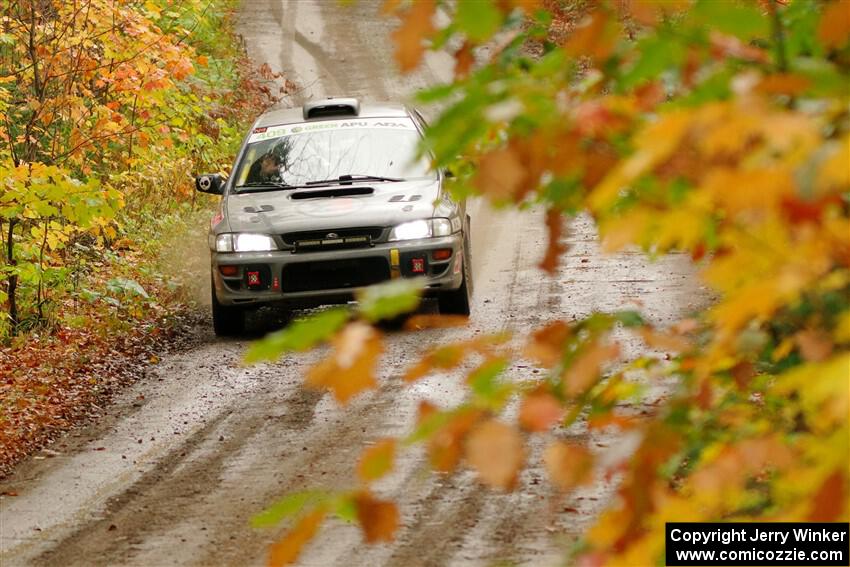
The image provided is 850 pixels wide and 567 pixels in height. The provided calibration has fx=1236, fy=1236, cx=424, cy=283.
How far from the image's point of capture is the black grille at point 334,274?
10127mm

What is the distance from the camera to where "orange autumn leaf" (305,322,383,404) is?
184cm

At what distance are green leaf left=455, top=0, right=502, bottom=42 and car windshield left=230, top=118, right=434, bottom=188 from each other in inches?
349

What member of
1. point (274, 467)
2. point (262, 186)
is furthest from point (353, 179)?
point (274, 467)

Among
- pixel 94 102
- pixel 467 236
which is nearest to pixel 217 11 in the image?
pixel 94 102

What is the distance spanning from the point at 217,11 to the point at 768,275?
2869cm

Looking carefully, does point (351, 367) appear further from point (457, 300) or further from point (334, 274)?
point (457, 300)

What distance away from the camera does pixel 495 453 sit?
1.82 meters

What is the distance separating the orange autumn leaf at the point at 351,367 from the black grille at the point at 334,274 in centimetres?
816

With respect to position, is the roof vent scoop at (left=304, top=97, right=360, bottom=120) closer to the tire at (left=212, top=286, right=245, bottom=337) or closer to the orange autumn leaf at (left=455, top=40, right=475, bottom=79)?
the tire at (left=212, top=286, right=245, bottom=337)

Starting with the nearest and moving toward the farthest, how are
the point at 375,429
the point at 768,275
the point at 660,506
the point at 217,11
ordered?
the point at 768,275 → the point at 660,506 → the point at 375,429 → the point at 217,11

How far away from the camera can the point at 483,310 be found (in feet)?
36.1

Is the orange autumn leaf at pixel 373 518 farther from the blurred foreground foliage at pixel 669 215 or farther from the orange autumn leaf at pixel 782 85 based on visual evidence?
the orange autumn leaf at pixel 782 85

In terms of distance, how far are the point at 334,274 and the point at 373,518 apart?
8.27m

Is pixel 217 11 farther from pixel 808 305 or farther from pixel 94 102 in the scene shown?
pixel 808 305
